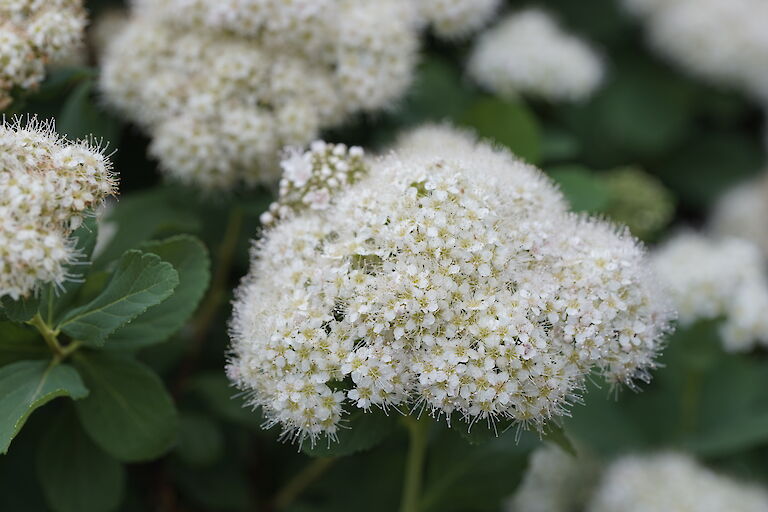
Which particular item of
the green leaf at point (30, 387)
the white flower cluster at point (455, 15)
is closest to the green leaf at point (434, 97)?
the white flower cluster at point (455, 15)

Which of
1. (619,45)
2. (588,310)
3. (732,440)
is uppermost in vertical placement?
(619,45)

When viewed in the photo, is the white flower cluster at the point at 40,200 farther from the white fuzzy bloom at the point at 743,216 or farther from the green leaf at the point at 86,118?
the white fuzzy bloom at the point at 743,216

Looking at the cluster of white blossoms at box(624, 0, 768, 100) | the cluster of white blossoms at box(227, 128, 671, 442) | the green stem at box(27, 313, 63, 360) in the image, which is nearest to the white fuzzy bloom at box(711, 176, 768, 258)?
the cluster of white blossoms at box(624, 0, 768, 100)

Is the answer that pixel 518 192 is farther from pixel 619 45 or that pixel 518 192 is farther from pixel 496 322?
pixel 619 45

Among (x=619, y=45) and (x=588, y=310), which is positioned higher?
(x=619, y=45)

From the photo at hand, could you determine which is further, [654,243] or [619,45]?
[619,45]

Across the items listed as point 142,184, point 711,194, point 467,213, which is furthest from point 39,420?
point 711,194
